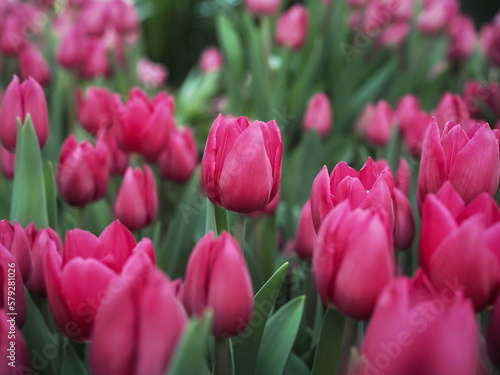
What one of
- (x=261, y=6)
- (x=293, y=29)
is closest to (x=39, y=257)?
(x=293, y=29)

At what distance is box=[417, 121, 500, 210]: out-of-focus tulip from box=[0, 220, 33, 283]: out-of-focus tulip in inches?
10.6

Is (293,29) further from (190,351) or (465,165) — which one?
(190,351)

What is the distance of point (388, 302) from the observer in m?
0.25

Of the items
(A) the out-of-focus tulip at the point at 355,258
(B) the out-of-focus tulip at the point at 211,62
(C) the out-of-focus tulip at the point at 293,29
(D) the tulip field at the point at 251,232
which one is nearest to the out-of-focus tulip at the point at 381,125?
(D) the tulip field at the point at 251,232

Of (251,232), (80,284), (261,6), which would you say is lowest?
(251,232)

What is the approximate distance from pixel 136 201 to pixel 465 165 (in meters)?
0.30

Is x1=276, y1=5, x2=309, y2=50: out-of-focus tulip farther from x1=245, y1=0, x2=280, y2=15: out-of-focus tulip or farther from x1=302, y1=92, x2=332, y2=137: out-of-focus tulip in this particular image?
x1=302, y1=92, x2=332, y2=137: out-of-focus tulip

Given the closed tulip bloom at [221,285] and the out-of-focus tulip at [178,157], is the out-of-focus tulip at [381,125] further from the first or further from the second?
the closed tulip bloom at [221,285]

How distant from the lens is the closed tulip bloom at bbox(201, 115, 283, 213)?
0.37m

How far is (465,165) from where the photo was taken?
0.37 meters

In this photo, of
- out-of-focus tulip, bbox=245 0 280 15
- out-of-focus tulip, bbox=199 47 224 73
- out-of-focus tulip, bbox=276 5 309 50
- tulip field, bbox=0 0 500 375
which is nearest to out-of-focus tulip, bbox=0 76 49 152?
tulip field, bbox=0 0 500 375

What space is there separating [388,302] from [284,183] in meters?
0.61

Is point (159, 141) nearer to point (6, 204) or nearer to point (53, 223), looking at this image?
point (53, 223)

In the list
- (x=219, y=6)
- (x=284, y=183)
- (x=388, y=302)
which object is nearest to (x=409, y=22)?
(x=219, y=6)
